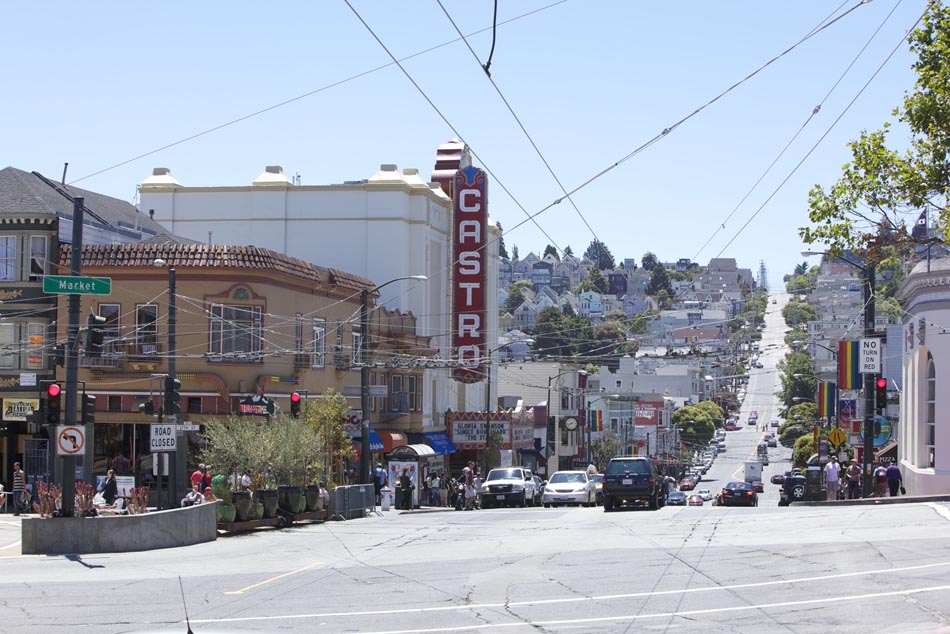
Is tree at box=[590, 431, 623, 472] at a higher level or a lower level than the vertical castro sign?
lower

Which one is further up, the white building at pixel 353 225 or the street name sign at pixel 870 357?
the white building at pixel 353 225

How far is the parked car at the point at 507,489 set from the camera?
44000 mm

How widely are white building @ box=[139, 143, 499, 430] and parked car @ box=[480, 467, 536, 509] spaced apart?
14232 mm

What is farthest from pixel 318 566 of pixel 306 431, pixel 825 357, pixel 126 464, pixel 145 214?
pixel 825 357

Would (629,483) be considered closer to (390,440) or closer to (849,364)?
(390,440)

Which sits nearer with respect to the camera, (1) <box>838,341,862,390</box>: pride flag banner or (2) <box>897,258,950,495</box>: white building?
(2) <box>897,258,950,495</box>: white building

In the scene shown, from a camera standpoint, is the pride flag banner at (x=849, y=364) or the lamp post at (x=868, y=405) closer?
the lamp post at (x=868, y=405)

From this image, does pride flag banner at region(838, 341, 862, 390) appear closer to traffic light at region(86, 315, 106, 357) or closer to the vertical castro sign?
the vertical castro sign

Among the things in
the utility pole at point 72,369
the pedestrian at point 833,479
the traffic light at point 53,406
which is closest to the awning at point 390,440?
the pedestrian at point 833,479

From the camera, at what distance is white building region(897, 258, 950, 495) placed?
1566 inches

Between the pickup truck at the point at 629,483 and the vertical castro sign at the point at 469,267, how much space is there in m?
23.2

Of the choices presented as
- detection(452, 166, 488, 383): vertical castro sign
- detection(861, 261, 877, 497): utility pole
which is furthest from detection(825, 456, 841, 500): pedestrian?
detection(452, 166, 488, 383): vertical castro sign

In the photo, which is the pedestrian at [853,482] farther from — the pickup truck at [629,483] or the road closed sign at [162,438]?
the road closed sign at [162,438]

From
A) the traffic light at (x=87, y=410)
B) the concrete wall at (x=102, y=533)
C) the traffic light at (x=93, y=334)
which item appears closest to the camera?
the concrete wall at (x=102, y=533)
